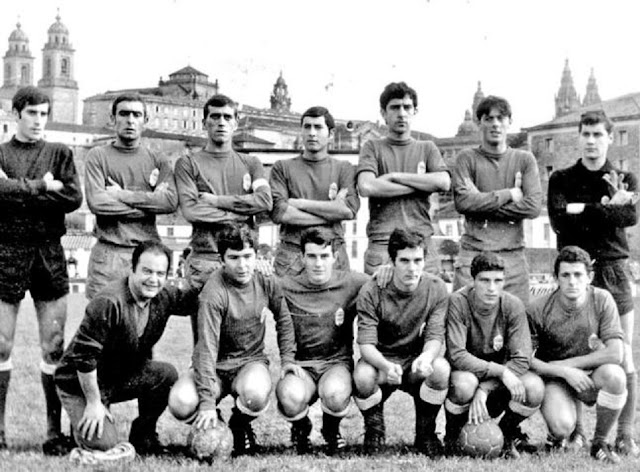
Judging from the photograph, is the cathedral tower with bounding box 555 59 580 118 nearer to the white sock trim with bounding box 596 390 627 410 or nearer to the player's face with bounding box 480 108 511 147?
the player's face with bounding box 480 108 511 147

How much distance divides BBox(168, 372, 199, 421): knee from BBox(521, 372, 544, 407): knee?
241 cm

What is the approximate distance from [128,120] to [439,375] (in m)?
3.14

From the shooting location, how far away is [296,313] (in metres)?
7.19

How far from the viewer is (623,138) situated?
6981 cm

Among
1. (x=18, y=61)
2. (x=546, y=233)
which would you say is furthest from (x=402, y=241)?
(x=18, y=61)

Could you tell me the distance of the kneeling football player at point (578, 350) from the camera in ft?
22.4

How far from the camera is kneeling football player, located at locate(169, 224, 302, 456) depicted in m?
6.62

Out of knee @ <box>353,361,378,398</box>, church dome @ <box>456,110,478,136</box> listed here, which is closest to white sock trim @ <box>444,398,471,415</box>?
knee @ <box>353,361,378,398</box>

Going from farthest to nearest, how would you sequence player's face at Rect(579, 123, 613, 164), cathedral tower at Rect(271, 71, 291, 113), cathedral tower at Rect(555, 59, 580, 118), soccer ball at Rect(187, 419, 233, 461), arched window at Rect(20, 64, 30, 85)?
arched window at Rect(20, 64, 30, 85), cathedral tower at Rect(271, 71, 291, 113), cathedral tower at Rect(555, 59, 580, 118), player's face at Rect(579, 123, 613, 164), soccer ball at Rect(187, 419, 233, 461)

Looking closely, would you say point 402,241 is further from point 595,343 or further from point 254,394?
point 595,343

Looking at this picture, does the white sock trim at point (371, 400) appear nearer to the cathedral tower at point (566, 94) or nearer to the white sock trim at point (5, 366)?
the white sock trim at point (5, 366)

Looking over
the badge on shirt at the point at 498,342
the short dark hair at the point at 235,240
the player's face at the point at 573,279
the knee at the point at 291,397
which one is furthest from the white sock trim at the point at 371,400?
the player's face at the point at 573,279

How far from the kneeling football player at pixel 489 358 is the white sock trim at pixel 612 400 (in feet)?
1.51

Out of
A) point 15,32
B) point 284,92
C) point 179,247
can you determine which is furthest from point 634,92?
point 15,32
